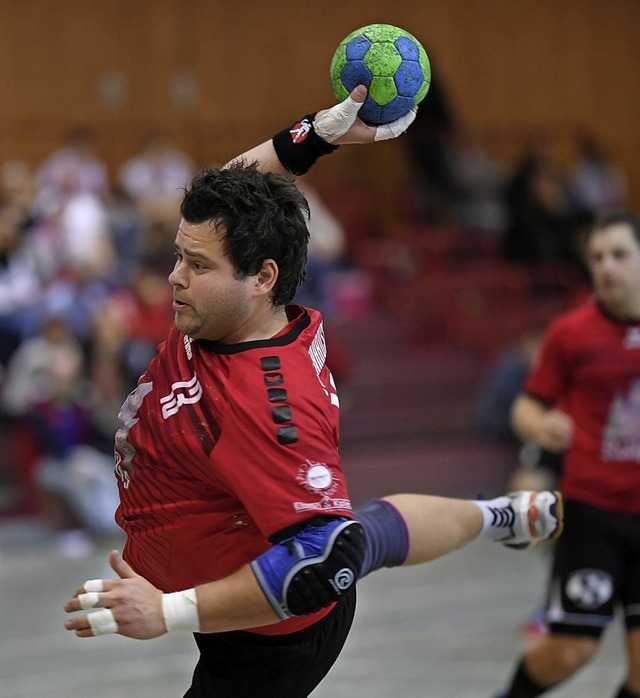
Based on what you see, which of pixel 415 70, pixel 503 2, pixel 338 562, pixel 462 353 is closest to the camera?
pixel 338 562

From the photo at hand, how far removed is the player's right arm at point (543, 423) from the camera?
4.70 metres

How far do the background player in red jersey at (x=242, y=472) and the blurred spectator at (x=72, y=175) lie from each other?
7900 millimetres

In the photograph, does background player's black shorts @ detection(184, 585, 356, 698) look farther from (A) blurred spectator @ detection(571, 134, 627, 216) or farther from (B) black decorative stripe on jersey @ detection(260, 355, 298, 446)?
(A) blurred spectator @ detection(571, 134, 627, 216)

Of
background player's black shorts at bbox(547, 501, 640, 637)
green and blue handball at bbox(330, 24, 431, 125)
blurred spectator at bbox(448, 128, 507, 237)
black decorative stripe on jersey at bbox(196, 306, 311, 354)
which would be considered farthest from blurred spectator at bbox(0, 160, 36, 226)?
black decorative stripe on jersey at bbox(196, 306, 311, 354)

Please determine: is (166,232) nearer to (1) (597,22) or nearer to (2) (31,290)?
(2) (31,290)

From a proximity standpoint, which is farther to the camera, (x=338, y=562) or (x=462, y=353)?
(x=462, y=353)

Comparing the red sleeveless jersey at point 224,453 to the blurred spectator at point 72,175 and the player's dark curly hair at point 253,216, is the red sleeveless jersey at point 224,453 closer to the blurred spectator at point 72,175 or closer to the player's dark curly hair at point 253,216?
the player's dark curly hair at point 253,216

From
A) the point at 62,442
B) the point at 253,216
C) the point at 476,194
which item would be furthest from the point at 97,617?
the point at 476,194

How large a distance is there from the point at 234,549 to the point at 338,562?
0.37 meters

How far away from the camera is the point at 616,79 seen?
16.8 metres

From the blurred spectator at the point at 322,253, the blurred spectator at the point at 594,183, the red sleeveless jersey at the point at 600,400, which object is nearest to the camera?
the red sleeveless jersey at the point at 600,400

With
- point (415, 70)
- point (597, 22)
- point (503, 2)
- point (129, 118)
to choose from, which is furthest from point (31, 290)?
point (597, 22)

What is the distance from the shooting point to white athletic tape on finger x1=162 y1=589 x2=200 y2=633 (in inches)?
115

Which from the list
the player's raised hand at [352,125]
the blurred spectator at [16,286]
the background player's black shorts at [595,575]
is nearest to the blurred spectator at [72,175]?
the blurred spectator at [16,286]
